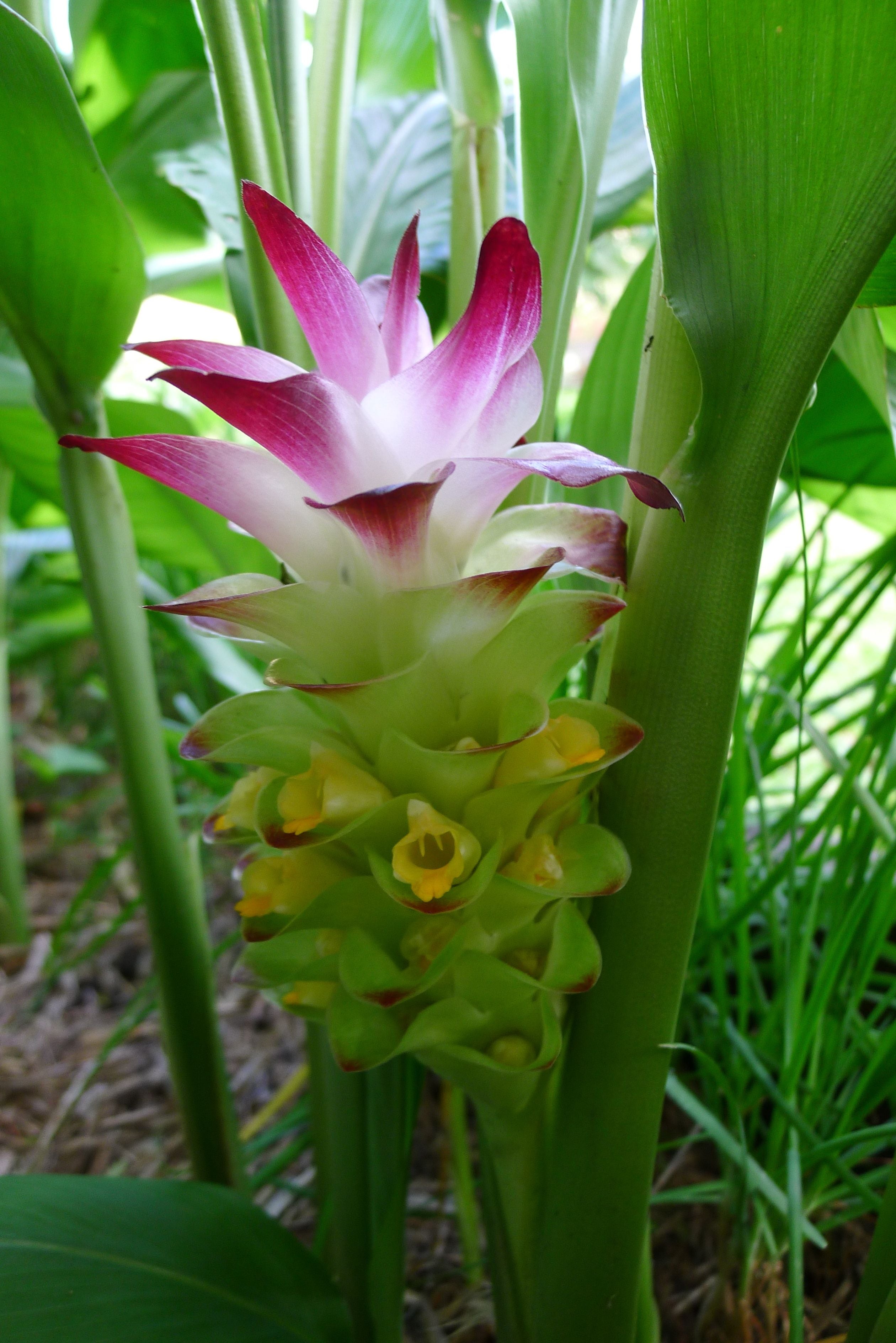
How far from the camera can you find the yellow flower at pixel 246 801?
1.10 feet

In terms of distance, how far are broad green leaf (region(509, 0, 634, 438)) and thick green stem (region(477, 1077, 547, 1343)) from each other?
0.98 feet

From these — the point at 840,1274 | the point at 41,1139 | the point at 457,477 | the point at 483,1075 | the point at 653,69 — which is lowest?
the point at 41,1139

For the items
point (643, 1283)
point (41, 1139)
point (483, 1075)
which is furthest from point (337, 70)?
point (41, 1139)

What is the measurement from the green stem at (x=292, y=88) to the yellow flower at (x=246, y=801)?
0.86 ft

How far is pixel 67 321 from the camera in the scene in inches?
17.6

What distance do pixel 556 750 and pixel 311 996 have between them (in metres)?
0.15

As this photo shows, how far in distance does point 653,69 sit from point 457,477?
13cm

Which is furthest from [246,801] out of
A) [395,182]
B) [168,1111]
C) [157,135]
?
[157,135]

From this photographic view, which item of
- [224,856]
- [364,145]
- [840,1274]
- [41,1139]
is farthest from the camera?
[224,856]

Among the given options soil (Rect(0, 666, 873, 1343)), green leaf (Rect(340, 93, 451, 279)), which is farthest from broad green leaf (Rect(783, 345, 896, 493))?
soil (Rect(0, 666, 873, 1343))

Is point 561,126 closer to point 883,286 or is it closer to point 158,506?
point 883,286

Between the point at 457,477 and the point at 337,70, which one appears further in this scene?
the point at 337,70

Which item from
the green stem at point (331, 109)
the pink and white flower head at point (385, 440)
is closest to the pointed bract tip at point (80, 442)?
the pink and white flower head at point (385, 440)

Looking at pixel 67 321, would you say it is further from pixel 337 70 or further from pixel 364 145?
pixel 364 145
